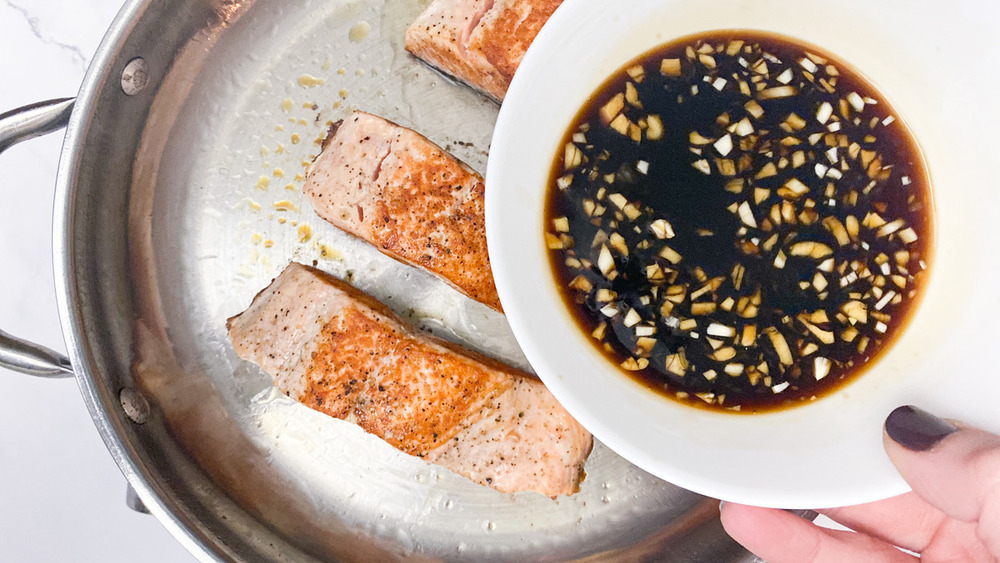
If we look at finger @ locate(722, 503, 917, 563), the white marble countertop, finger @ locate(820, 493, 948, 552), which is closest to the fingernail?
finger @ locate(722, 503, 917, 563)

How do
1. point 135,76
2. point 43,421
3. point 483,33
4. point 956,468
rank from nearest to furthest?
point 956,468
point 483,33
point 135,76
point 43,421

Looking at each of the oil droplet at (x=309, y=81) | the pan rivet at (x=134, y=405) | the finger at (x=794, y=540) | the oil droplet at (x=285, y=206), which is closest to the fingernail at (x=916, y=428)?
the finger at (x=794, y=540)

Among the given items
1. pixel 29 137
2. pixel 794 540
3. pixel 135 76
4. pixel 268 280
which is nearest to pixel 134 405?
pixel 268 280

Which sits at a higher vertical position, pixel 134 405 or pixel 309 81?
pixel 309 81

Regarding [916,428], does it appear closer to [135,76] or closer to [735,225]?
[735,225]

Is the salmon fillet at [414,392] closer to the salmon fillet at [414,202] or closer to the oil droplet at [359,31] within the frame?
the salmon fillet at [414,202]

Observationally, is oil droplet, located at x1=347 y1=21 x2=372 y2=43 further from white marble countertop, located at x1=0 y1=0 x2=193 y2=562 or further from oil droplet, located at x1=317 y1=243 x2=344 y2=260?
white marble countertop, located at x1=0 y1=0 x2=193 y2=562
